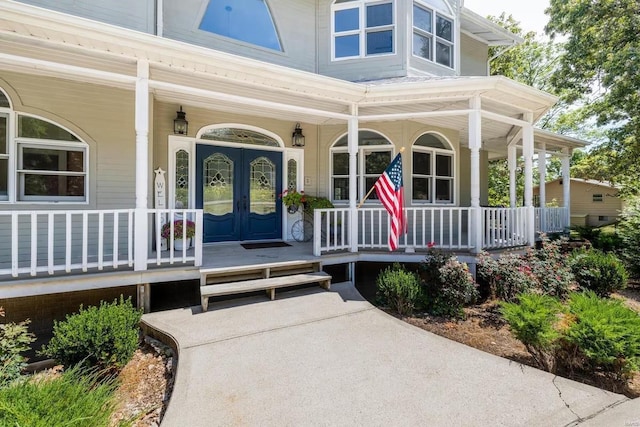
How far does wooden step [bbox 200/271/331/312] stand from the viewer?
4.53 metres

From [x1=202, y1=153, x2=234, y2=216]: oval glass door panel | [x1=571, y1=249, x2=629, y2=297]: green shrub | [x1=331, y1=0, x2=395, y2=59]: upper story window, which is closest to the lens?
[x1=571, y1=249, x2=629, y2=297]: green shrub

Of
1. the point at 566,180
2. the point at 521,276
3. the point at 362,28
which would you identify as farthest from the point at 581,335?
the point at 566,180

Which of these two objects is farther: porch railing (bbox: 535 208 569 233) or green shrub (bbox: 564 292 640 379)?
porch railing (bbox: 535 208 569 233)

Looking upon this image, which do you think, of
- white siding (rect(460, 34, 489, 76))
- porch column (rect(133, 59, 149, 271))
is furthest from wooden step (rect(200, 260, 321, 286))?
white siding (rect(460, 34, 489, 76))

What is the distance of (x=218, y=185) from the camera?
24.0 feet

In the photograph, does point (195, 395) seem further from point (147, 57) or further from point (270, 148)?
point (270, 148)

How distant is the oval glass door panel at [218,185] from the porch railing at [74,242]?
4.13ft

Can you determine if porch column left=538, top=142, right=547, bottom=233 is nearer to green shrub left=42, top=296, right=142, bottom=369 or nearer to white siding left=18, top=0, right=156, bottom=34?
green shrub left=42, top=296, right=142, bottom=369

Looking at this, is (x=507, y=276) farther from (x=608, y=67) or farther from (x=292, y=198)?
(x=608, y=67)

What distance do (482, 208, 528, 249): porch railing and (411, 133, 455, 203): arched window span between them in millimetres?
1834

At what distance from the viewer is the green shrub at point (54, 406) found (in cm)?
190

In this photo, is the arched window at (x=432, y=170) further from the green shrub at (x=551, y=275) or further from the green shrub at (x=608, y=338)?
the green shrub at (x=608, y=338)

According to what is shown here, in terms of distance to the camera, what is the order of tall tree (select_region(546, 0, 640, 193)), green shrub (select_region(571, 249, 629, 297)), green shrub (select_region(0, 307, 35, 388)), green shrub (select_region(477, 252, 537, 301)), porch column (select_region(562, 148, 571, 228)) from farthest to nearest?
porch column (select_region(562, 148, 571, 228)) < tall tree (select_region(546, 0, 640, 193)) < green shrub (select_region(571, 249, 629, 297)) < green shrub (select_region(477, 252, 537, 301)) < green shrub (select_region(0, 307, 35, 388))

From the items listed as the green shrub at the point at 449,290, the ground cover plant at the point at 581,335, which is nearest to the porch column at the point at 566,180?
the green shrub at the point at 449,290
